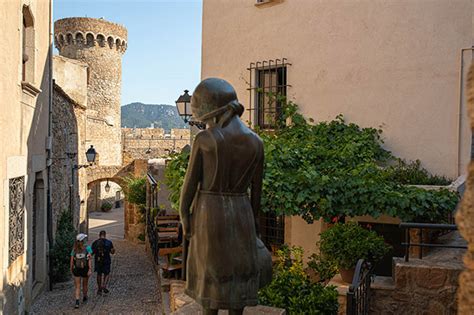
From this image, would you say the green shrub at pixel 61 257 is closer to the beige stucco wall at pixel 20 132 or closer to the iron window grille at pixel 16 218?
the beige stucco wall at pixel 20 132

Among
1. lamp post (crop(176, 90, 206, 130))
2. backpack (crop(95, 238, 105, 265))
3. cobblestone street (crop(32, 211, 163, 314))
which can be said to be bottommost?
cobblestone street (crop(32, 211, 163, 314))

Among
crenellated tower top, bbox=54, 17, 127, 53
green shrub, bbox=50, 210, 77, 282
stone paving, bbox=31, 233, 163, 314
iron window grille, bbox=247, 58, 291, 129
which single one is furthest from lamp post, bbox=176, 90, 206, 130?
crenellated tower top, bbox=54, 17, 127, 53

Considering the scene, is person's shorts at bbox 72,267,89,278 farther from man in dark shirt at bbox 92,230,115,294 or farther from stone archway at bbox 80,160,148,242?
stone archway at bbox 80,160,148,242

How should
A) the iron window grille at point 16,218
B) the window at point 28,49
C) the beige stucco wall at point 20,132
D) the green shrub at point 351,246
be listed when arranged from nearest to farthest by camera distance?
1. the green shrub at point 351,246
2. the beige stucco wall at point 20,132
3. the iron window grille at point 16,218
4. the window at point 28,49

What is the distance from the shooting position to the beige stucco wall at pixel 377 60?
345 inches

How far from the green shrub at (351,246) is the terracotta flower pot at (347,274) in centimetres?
6

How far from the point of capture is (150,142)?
116 feet

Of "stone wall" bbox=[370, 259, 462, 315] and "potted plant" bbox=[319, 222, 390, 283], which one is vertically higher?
"potted plant" bbox=[319, 222, 390, 283]

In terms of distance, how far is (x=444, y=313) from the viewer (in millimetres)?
5375

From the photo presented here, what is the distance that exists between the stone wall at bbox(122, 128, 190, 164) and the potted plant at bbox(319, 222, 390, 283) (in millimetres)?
29035

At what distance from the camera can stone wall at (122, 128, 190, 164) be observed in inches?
1378

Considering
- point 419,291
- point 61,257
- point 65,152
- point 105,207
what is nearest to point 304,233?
point 419,291

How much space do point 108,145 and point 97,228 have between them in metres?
13.7

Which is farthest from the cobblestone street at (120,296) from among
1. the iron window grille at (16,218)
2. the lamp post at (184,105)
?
the lamp post at (184,105)
